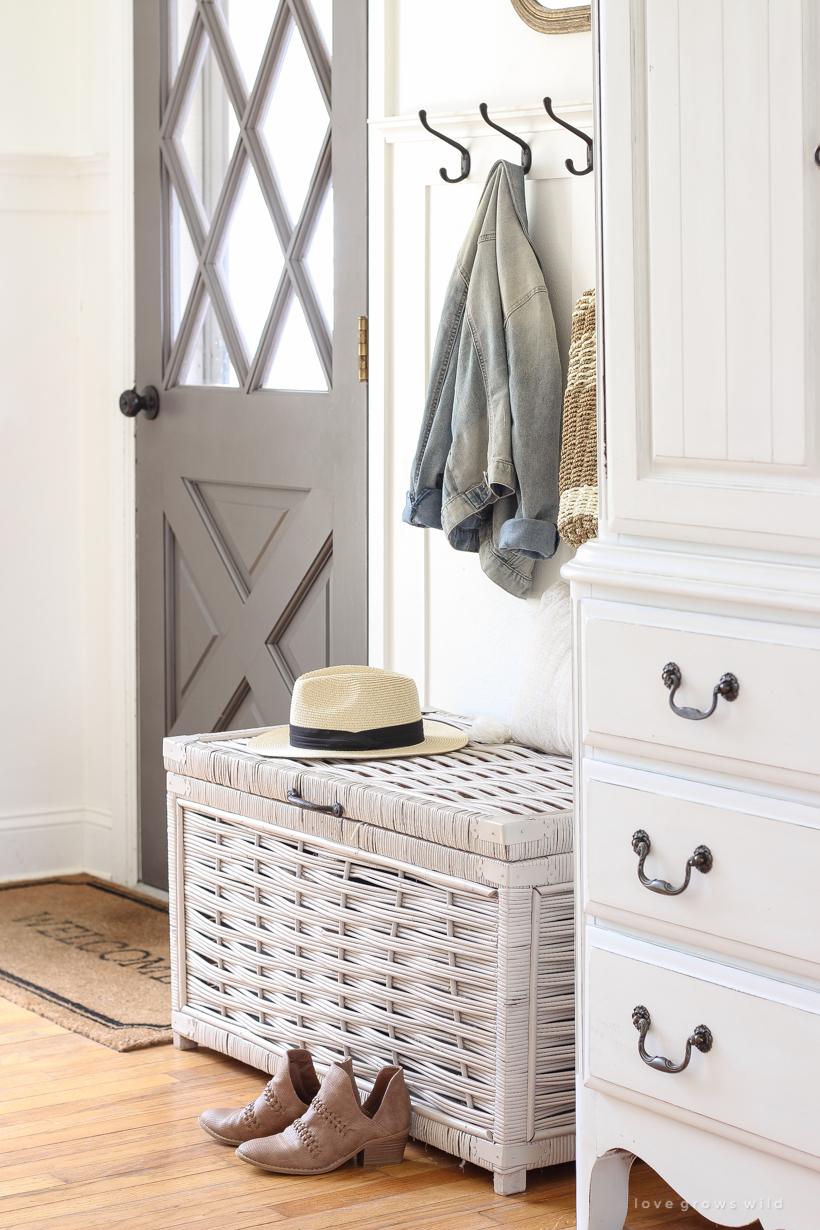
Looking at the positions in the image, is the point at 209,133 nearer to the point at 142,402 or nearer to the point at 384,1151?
the point at 142,402

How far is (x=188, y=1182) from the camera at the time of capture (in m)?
1.94

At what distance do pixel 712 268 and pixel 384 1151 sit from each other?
1.26 m

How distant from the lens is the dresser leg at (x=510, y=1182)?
1.90 metres

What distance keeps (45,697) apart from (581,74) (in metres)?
1.99

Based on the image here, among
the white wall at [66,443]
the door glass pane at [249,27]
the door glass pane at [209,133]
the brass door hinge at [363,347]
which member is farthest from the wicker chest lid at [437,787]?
the door glass pane at [249,27]

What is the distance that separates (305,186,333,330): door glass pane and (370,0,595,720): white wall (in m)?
0.16

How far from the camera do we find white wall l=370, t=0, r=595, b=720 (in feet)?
7.79

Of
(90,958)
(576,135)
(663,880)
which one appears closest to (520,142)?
(576,135)

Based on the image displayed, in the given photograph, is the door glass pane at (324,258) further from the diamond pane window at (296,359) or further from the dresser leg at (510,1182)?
the dresser leg at (510,1182)

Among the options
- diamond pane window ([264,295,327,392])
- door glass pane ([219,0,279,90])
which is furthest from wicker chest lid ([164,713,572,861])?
door glass pane ([219,0,279,90])

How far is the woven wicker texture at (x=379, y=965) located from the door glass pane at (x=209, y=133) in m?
1.45

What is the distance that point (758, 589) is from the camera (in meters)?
1.35

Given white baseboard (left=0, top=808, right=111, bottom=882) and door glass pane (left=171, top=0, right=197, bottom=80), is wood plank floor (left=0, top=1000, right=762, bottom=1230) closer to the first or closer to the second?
white baseboard (left=0, top=808, right=111, bottom=882)

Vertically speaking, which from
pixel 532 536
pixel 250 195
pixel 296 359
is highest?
pixel 250 195
